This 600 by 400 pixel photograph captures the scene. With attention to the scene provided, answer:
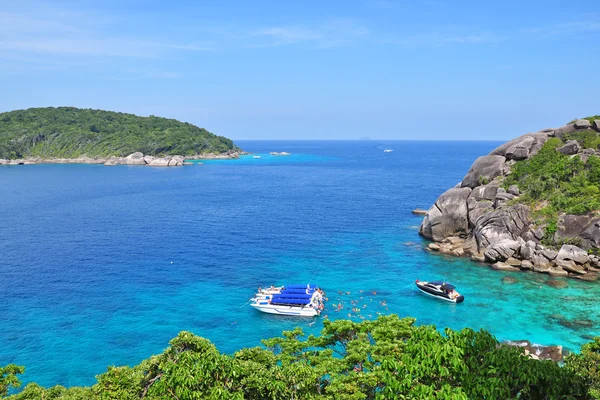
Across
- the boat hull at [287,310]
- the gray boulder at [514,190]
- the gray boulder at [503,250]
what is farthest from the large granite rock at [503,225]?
the boat hull at [287,310]

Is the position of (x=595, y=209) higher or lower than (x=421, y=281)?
higher

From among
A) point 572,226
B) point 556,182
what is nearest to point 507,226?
point 572,226

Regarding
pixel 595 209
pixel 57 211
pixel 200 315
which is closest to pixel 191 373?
pixel 200 315

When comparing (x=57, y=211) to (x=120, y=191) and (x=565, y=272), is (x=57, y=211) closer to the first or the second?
(x=120, y=191)

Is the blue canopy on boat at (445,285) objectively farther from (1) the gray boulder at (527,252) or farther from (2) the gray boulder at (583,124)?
(2) the gray boulder at (583,124)

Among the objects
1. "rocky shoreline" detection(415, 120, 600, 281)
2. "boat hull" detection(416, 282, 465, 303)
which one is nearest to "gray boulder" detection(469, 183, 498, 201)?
"rocky shoreline" detection(415, 120, 600, 281)

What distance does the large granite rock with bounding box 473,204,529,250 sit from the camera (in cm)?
6294

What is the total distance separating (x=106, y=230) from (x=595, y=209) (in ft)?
267

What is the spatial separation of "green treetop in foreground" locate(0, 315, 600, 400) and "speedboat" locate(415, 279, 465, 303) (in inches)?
A: 1118

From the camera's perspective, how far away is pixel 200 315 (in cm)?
4728

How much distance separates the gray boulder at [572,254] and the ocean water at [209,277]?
12.4 ft

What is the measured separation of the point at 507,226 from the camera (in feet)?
206

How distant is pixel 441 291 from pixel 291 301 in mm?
17918

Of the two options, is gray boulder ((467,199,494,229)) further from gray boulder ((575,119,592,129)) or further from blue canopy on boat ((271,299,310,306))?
blue canopy on boat ((271,299,310,306))
